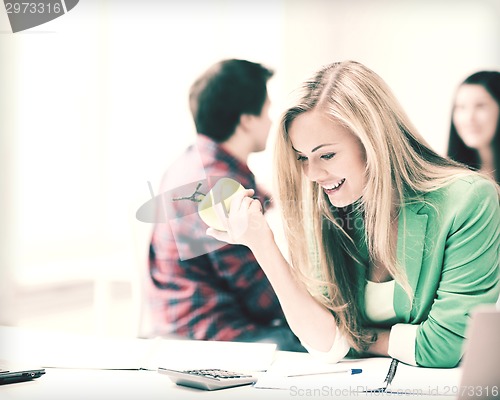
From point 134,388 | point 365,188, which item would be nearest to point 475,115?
point 365,188

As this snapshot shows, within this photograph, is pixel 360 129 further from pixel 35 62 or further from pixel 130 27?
pixel 35 62

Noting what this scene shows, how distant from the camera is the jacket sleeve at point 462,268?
6.14 feet

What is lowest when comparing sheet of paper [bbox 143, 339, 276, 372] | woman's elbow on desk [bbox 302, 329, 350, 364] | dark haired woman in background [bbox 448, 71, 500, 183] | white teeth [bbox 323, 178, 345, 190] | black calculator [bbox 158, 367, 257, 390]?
woman's elbow on desk [bbox 302, 329, 350, 364]

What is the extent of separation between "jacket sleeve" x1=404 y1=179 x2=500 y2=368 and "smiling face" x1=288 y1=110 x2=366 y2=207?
0.86 ft

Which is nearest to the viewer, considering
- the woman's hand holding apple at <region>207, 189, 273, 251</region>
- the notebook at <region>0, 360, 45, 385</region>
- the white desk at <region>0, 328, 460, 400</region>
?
the white desk at <region>0, 328, 460, 400</region>

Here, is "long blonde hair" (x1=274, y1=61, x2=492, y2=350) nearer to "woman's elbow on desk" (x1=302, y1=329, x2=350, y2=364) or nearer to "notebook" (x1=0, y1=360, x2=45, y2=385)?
"woman's elbow on desk" (x1=302, y1=329, x2=350, y2=364)

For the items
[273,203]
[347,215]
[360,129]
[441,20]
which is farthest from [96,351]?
[441,20]

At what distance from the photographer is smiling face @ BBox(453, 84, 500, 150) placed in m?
1.96

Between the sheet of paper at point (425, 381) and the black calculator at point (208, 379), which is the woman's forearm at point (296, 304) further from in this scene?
the black calculator at point (208, 379)

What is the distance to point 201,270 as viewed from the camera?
2.18 metres

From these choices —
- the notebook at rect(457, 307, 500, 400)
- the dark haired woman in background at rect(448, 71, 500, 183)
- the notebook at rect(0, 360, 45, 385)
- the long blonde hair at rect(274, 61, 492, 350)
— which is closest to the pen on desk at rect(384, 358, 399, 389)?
the long blonde hair at rect(274, 61, 492, 350)

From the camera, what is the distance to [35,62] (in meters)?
2.36

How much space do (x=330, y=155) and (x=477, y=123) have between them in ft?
1.41

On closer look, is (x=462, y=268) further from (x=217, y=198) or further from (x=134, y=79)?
(x=134, y=79)
